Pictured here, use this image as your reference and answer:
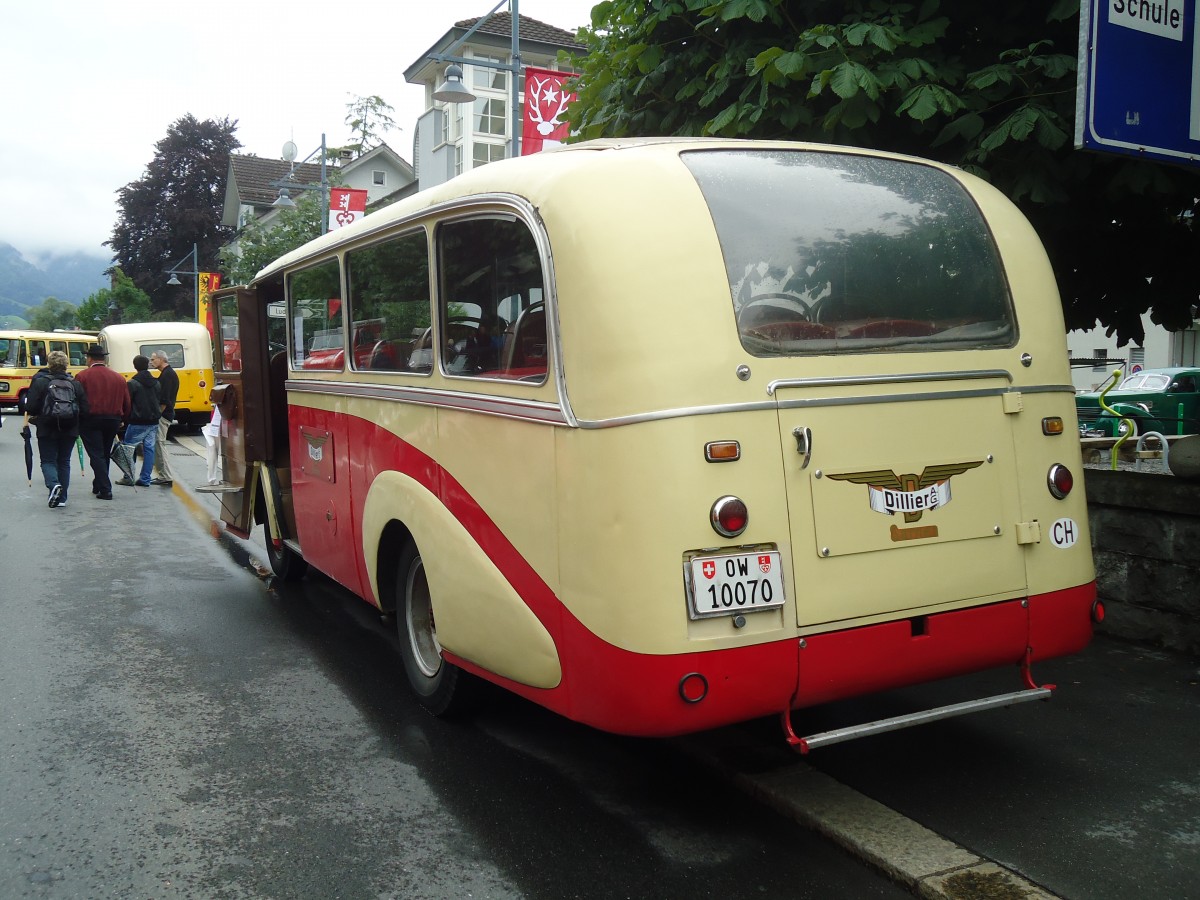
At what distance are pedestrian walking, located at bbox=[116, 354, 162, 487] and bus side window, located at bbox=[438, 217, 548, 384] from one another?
12.2m

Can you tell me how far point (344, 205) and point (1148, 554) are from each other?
2094cm

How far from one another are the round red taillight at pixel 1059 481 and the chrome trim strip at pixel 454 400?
1.94m

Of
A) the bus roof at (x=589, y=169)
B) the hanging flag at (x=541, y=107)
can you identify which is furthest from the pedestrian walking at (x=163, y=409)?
the bus roof at (x=589, y=169)

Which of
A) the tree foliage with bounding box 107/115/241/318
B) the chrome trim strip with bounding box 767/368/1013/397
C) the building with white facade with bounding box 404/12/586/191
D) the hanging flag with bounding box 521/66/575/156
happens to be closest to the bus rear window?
the chrome trim strip with bounding box 767/368/1013/397

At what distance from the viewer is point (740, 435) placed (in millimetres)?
3764

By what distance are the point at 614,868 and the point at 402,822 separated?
0.90 metres

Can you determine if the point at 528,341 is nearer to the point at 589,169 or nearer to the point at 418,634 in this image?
the point at 589,169

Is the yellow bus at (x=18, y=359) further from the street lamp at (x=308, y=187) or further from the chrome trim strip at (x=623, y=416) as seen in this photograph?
the chrome trim strip at (x=623, y=416)

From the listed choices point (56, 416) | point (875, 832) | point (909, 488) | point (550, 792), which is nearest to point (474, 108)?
point (56, 416)

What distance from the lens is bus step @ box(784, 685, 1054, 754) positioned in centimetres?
374

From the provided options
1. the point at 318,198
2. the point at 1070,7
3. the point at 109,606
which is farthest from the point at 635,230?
the point at 318,198

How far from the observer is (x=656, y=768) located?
15.6ft

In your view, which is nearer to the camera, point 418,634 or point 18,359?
point 418,634

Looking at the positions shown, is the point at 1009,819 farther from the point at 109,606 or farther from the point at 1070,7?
the point at 109,606
